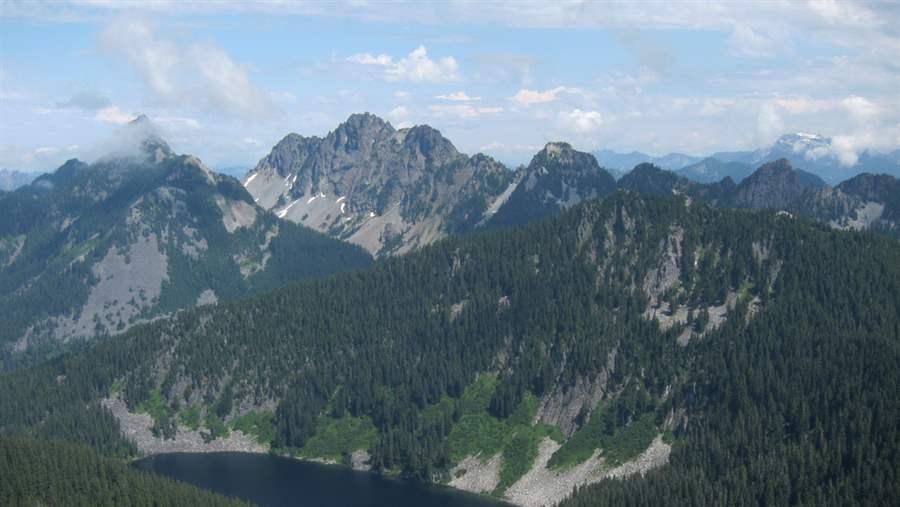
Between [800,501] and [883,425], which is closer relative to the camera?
[800,501]

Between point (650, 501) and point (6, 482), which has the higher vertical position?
point (6, 482)

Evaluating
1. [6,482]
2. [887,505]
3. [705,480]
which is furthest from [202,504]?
[887,505]

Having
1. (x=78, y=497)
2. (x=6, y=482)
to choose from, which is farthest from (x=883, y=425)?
(x=6, y=482)

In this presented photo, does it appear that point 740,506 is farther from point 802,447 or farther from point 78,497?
point 78,497

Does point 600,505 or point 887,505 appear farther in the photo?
point 600,505

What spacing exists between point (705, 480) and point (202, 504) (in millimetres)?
93240

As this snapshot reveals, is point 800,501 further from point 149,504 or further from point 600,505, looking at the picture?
point 149,504

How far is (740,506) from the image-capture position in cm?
18800

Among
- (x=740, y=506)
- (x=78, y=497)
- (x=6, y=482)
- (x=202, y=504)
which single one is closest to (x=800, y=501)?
(x=740, y=506)

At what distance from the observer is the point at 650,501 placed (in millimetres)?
196500

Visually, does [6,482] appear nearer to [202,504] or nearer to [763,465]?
[202,504]

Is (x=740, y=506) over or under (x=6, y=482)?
under

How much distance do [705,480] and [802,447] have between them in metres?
18.9

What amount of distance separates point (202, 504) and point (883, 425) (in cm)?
12506
